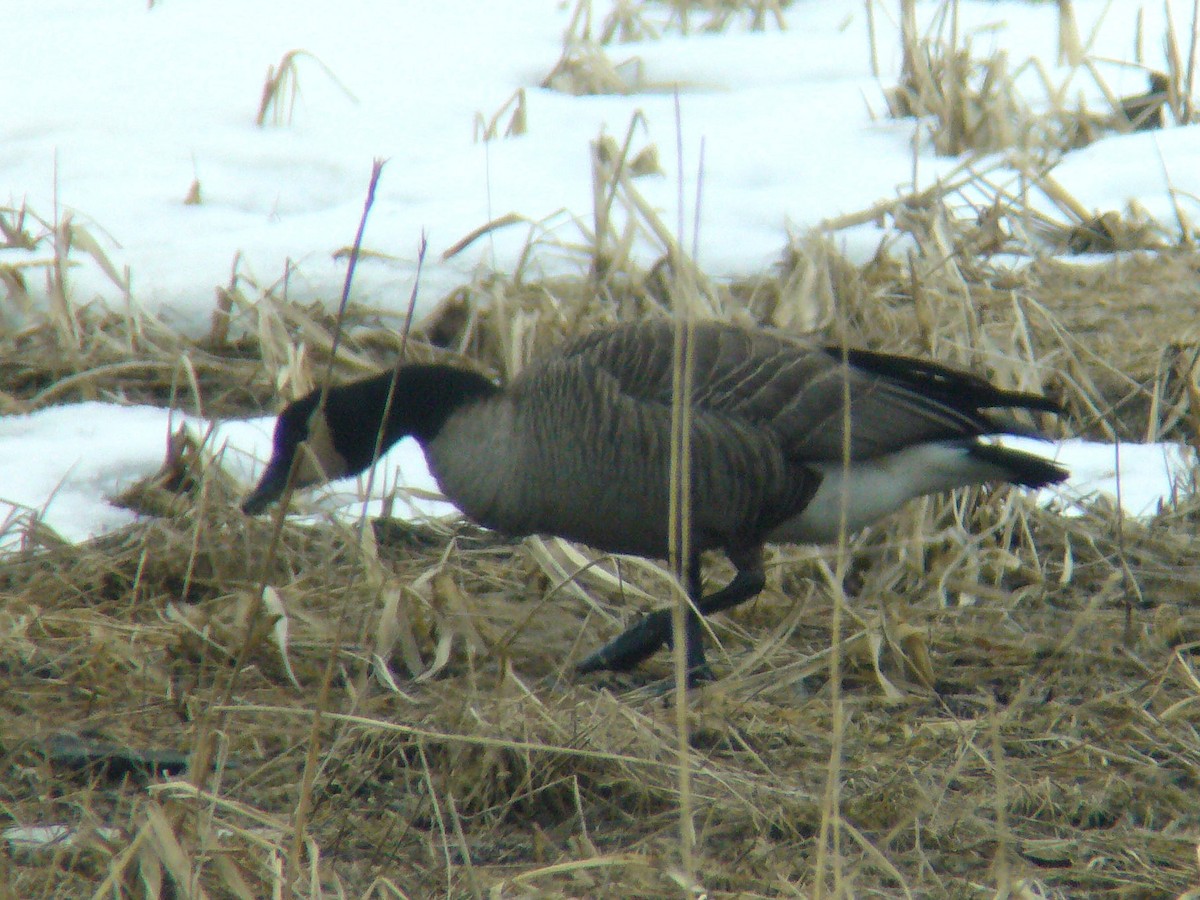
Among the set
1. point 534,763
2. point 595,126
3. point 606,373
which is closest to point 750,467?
point 606,373

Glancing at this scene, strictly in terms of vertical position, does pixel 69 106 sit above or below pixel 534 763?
above

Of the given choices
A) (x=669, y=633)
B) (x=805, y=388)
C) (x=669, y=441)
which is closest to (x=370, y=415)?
(x=669, y=441)

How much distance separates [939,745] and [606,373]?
107 centimetres

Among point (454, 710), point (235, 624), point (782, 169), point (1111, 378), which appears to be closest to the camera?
point (454, 710)

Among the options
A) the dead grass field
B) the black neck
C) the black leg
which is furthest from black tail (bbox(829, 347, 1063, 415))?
the black neck

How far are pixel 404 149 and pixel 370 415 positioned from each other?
3.05 m

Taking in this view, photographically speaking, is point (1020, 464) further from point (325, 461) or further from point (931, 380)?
point (325, 461)

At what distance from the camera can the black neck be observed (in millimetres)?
3543

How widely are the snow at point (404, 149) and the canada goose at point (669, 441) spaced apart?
0.67 metres

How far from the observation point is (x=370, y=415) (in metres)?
3.56

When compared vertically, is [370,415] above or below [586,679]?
above

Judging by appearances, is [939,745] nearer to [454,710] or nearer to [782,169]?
[454,710]

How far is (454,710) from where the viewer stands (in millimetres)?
2896

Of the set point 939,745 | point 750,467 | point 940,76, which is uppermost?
point 940,76
